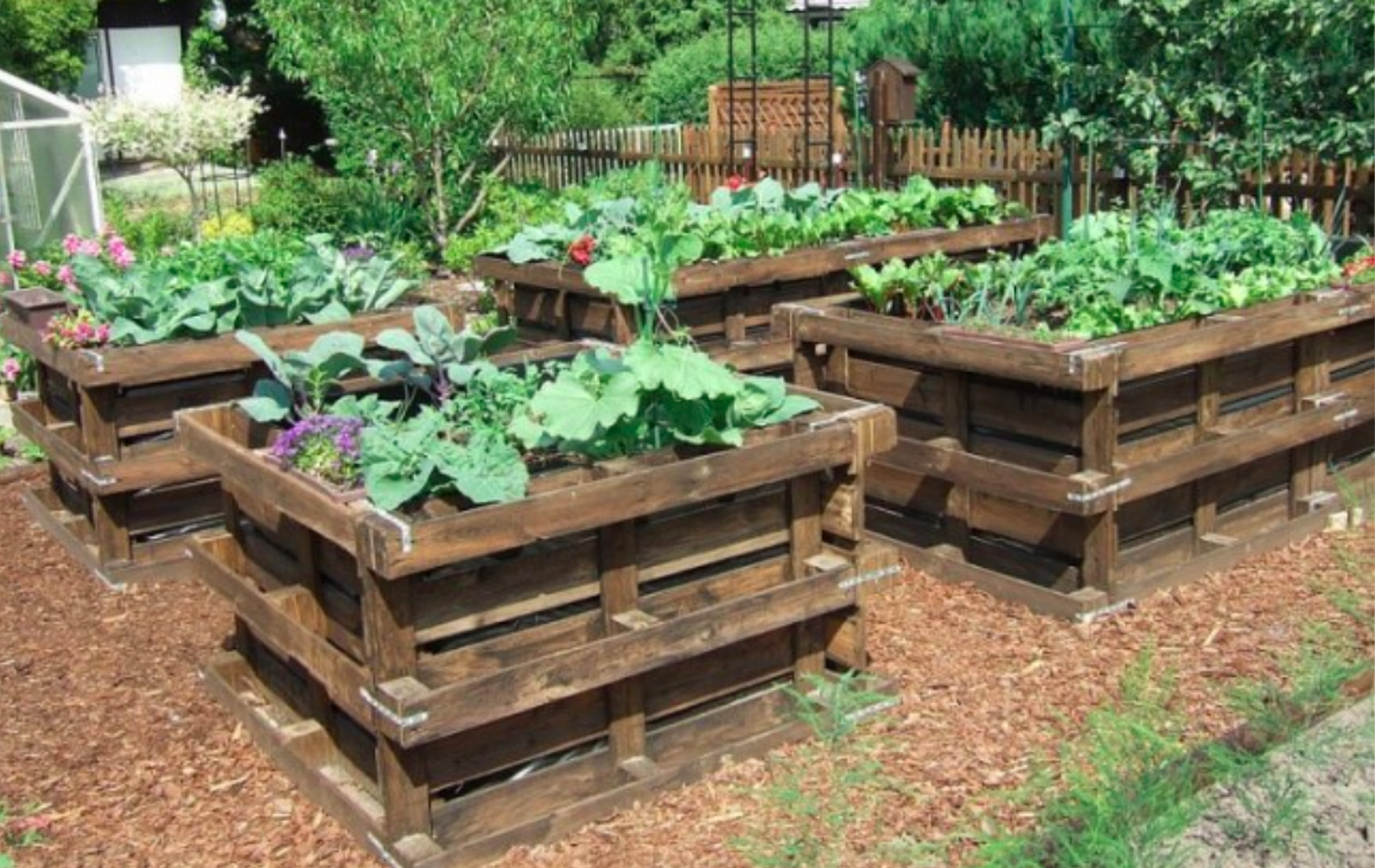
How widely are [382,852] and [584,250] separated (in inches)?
146

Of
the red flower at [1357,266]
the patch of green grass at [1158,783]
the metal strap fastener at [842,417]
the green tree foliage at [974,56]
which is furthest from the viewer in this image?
the green tree foliage at [974,56]

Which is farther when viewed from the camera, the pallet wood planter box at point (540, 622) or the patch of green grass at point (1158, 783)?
the pallet wood planter box at point (540, 622)

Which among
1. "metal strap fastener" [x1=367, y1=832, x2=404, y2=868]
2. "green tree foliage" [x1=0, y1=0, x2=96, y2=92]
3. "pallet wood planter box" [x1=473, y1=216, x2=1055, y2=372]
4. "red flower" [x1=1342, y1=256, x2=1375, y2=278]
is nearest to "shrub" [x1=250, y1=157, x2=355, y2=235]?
"green tree foliage" [x1=0, y1=0, x2=96, y2=92]

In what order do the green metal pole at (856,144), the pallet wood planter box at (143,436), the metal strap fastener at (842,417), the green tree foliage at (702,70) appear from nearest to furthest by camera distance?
the metal strap fastener at (842,417), the pallet wood planter box at (143,436), the green metal pole at (856,144), the green tree foliage at (702,70)

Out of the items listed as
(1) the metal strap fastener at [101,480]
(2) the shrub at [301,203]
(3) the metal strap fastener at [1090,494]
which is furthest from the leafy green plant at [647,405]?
(2) the shrub at [301,203]

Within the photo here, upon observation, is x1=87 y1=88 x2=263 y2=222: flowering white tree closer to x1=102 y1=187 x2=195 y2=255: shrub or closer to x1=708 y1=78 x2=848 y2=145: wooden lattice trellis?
x1=102 y1=187 x2=195 y2=255: shrub

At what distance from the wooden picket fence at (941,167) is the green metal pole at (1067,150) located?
0.17 feet

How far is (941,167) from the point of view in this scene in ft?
41.7

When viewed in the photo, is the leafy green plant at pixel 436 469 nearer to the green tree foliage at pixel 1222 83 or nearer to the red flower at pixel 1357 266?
the red flower at pixel 1357 266

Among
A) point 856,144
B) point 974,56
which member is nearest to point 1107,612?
point 856,144

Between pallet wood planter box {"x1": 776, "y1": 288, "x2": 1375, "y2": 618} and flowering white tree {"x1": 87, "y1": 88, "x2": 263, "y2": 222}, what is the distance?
10.9 m

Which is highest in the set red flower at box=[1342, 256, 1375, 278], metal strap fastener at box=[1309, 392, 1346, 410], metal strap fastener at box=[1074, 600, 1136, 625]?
red flower at box=[1342, 256, 1375, 278]

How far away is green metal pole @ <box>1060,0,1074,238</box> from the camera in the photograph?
36.6 ft

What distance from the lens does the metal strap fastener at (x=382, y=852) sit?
400 centimetres
